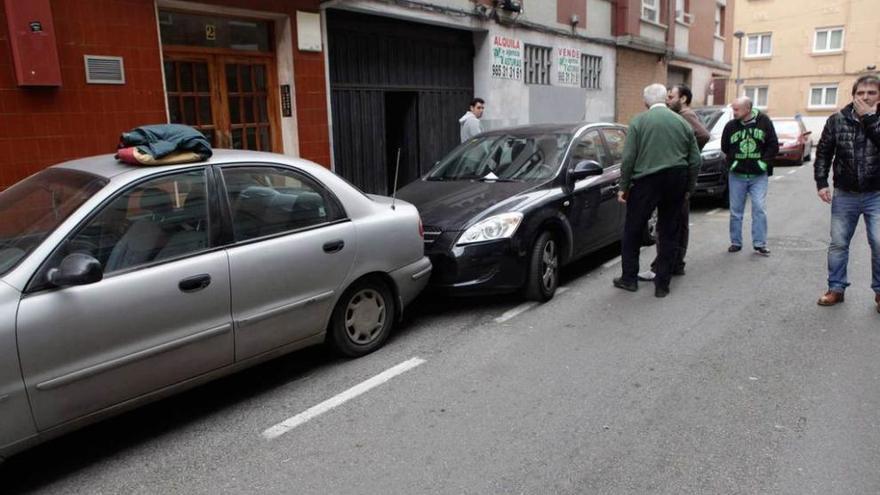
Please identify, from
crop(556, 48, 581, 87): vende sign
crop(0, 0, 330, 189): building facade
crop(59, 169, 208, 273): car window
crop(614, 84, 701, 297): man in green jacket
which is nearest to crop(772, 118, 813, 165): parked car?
crop(556, 48, 581, 87): vende sign

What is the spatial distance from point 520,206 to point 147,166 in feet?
9.96

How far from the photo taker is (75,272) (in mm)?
3080

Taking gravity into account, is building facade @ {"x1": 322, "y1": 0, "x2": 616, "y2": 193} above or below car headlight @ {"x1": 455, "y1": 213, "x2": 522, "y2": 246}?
above

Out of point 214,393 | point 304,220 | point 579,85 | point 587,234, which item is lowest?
point 214,393

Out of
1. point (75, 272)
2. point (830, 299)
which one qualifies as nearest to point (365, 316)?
point (75, 272)

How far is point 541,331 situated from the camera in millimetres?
5230

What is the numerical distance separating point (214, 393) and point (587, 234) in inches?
152

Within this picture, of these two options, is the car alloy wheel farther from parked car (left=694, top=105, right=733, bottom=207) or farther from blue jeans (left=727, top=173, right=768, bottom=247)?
parked car (left=694, top=105, right=733, bottom=207)

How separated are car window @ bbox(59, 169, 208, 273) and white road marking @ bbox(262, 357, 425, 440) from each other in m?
1.10

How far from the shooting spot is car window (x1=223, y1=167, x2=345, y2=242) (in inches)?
159

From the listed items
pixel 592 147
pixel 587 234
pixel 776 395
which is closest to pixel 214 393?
pixel 776 395

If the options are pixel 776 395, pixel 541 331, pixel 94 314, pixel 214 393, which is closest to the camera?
pixel 94 314

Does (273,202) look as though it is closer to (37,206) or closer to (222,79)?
(37,206)

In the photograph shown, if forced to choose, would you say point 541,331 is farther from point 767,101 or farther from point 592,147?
point 767,101
